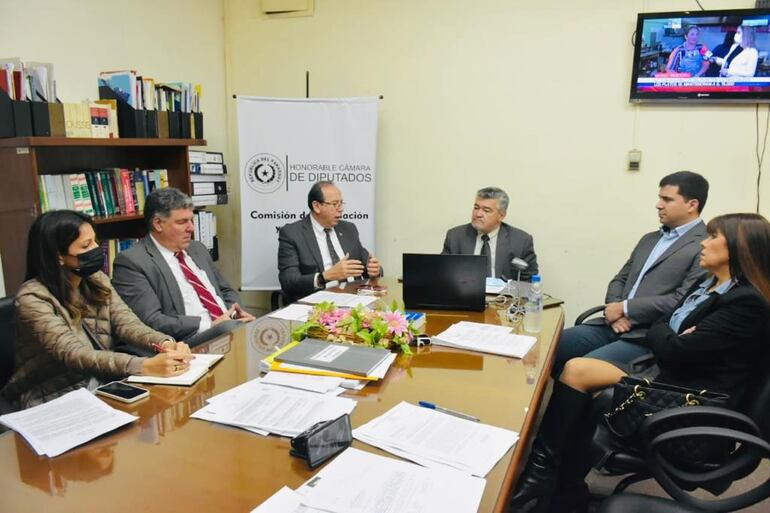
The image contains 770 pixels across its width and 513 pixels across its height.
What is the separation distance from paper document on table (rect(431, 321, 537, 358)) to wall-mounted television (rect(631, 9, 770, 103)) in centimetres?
217

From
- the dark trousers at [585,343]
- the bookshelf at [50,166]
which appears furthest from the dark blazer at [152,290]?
the dark trousers at [585,343]

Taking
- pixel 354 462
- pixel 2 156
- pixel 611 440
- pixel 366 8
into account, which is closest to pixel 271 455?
pixel 354 462

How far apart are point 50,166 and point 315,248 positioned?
1507 millimetres

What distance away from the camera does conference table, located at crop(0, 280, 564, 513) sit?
1.10m

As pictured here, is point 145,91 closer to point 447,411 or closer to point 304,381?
point 304,381

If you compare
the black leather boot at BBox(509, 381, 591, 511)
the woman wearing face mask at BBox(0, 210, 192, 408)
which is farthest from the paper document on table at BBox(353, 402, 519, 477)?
the black leather boot at BBox(509, 381, 591, 511)

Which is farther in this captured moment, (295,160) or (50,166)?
(295,160)

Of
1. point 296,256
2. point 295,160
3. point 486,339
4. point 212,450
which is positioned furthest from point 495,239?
point 212,450

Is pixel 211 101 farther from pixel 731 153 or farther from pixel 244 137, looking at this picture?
pixel 731 153

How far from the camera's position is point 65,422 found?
54.4 inches

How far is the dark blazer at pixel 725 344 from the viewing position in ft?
6.04

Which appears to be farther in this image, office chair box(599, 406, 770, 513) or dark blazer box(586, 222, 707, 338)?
dark blazer box(586, 222, 707, 338)

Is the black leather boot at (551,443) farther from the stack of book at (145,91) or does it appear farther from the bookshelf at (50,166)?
the stack of book at (145,91)

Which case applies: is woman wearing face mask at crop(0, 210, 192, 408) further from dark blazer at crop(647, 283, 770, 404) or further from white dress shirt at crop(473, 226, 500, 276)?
white dress shirt at crop(473, 226, 500, 276)
